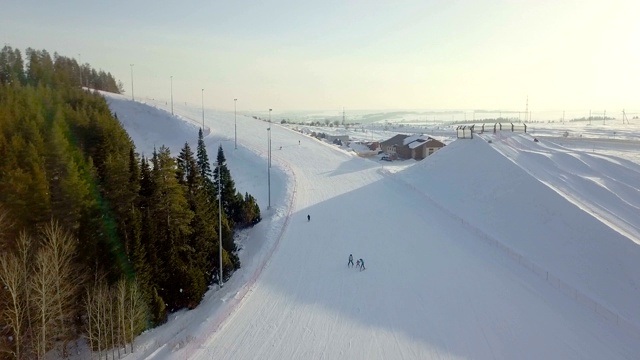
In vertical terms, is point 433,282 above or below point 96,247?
below

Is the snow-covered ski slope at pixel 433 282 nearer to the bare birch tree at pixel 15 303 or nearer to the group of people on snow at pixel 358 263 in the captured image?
the group of people on snow at pixel 358 263

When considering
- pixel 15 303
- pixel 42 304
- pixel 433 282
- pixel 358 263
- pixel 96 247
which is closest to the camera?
pixel 15 303

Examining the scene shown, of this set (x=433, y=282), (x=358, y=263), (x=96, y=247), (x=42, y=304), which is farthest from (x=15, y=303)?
(x=433, y=282)

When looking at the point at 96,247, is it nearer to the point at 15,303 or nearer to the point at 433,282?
the point at 15,303

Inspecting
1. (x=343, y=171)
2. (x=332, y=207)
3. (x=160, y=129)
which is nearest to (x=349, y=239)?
(x=332, y=207)

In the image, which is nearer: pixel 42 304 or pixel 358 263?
pixel 42 304

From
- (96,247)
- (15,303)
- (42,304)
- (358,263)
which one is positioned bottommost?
(358,263)

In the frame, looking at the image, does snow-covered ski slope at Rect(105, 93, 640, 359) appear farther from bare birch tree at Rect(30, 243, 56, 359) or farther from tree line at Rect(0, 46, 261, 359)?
bare birch tree at Rect(30, 243, 56, 359)

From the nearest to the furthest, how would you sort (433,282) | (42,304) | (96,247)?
(42,304), (96,247), (433,282)

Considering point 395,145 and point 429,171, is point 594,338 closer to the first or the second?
point 429,171
